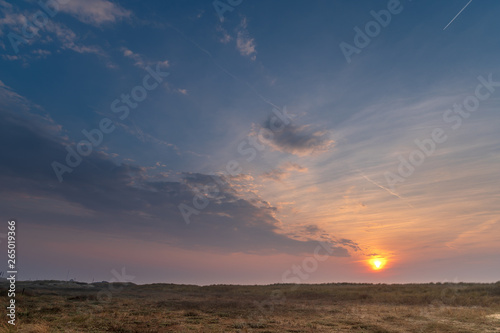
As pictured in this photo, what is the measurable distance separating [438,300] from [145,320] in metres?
35.2

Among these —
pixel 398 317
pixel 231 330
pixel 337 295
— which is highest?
pixel 231 330

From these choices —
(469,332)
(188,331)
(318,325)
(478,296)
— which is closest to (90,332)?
(188,331)

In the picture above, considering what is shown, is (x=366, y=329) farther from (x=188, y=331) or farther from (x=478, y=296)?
(x=478, y=296)

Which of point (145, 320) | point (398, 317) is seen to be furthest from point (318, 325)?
point (145, 320)

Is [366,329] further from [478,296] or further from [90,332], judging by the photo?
[478,296]

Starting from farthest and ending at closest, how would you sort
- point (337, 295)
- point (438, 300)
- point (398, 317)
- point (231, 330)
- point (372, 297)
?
point (337, 295), point (372, 297), point (438, 300), point (398, 317), point (231, 330)

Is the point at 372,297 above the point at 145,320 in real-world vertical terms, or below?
below

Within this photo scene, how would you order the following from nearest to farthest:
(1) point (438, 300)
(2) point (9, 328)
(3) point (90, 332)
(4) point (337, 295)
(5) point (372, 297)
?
(2) point (9, 328), (3) point (90, 332), (1) point (438, 300), (5) point (372, 297), (4) point (337, 295)

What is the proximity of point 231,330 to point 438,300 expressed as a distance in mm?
32277

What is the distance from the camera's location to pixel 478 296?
124 ft

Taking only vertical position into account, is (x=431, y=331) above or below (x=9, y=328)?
below

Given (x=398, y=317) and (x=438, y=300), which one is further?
(x=438, y=300)

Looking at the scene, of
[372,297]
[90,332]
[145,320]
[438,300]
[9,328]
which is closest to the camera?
[9,328]

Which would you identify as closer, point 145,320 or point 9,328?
point 9,328
